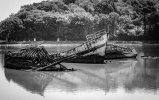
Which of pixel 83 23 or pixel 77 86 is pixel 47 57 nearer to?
pixel 77 86

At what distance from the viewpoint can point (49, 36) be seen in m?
91.6

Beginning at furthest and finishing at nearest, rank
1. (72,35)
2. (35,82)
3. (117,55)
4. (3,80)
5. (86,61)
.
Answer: (72,35) → (117,55) → (86,61) → (3,80) → (35,82)

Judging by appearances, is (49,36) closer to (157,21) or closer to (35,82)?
(157,21)

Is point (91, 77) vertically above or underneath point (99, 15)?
underneath

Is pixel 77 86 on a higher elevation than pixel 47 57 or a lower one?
lower

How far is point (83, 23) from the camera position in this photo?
285 ft

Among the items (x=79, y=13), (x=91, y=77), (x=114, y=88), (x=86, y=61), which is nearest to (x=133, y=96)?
(x=114, y=88)

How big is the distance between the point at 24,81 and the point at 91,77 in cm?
477

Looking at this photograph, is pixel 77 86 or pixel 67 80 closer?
pixel 77 86

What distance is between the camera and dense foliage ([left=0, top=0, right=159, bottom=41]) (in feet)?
282

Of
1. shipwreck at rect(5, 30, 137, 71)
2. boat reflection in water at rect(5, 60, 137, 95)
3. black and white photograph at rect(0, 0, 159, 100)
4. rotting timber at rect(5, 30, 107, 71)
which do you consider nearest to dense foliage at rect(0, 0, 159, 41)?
black and white photograph at rect(0, 0, 159, 100)

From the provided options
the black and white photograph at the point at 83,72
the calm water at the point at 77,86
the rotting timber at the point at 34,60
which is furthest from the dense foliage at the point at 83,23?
the calm water at the point at 77,86

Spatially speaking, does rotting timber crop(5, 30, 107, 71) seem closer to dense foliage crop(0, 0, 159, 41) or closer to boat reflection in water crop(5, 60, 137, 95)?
boat reflection in water crop(5, 60, 137, 95)

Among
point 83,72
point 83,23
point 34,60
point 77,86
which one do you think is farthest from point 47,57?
point 83,23
